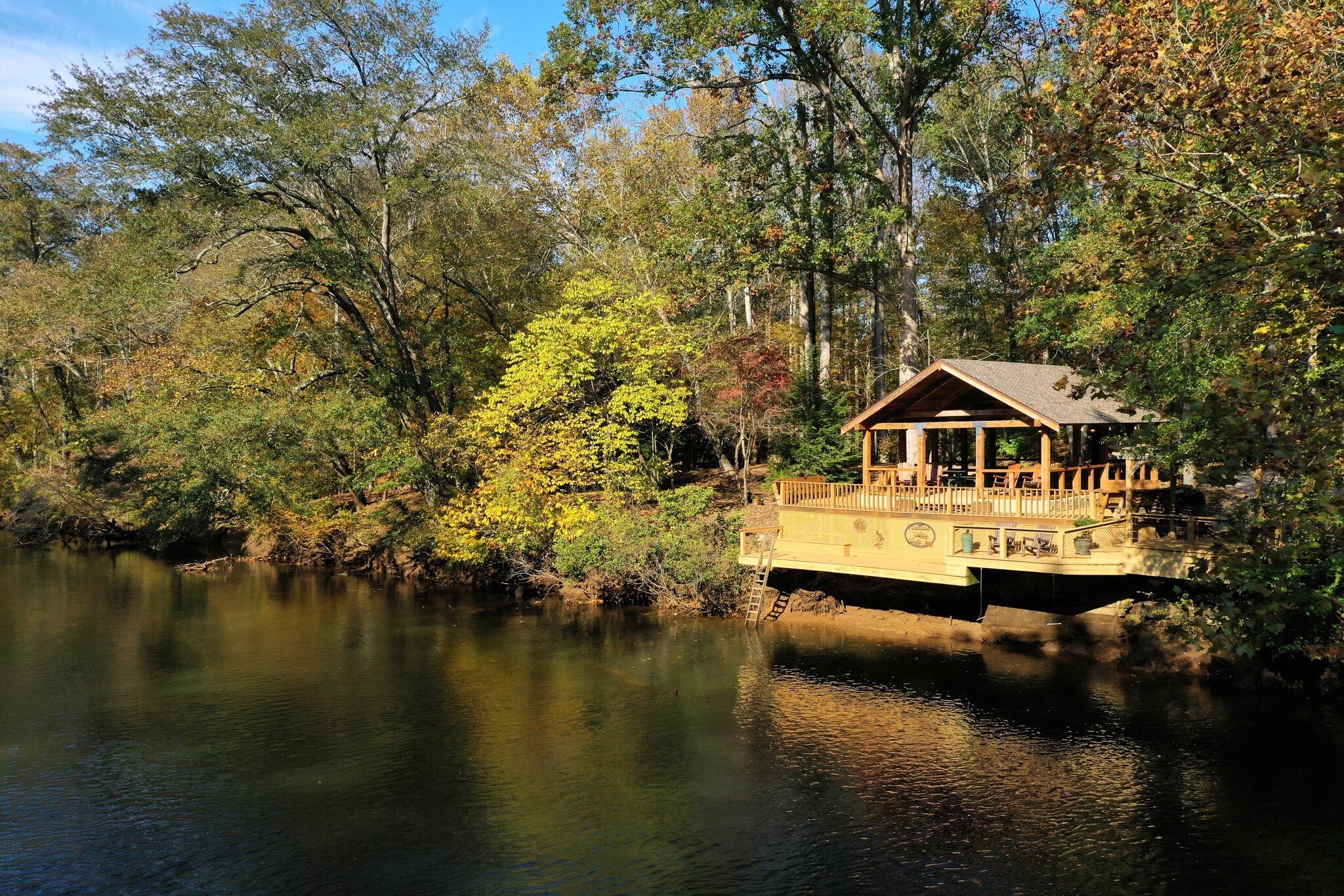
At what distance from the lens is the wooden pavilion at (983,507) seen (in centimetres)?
1828

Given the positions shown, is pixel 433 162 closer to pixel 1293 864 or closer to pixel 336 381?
pixel 336 381

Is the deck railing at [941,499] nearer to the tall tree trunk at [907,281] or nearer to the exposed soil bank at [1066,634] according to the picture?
the exposed soil bank at [1066,634]

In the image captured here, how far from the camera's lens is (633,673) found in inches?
736

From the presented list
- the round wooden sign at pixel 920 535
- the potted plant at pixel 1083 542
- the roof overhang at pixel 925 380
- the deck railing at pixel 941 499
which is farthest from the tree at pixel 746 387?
the potted plant at pixel 1083 542

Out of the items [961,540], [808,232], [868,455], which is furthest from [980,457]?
[808,232]

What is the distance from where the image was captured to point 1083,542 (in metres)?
18.1

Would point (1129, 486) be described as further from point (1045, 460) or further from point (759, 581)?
point (759, 581)

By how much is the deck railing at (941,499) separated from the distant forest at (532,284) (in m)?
2.24

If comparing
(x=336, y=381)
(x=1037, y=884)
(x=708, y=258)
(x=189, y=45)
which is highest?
(x=189, y=45)

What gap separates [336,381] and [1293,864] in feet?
101

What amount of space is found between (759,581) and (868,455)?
458 centimetres

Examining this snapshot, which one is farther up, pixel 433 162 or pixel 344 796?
pixel 433 162

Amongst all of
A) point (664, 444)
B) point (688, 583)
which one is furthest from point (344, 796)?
point (664, 444)

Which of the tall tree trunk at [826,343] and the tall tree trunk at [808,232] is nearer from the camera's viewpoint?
the tall tree trunk at [808,232]
